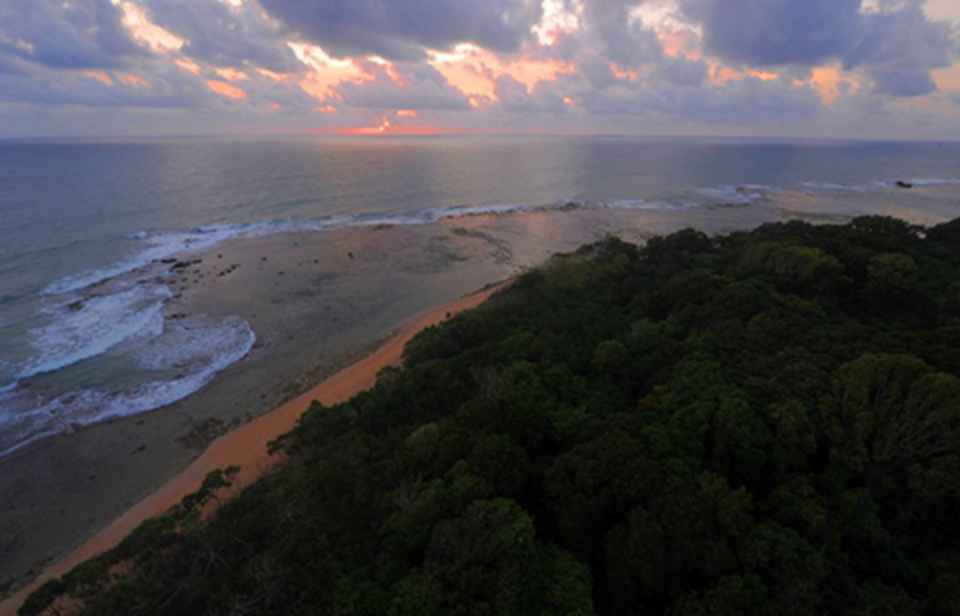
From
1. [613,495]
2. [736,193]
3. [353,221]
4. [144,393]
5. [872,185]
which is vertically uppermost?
[872,185]

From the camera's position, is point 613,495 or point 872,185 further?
point 872,185

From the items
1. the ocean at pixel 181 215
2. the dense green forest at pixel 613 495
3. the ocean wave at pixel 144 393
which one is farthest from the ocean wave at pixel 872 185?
the ocean wave at pixel 144 393

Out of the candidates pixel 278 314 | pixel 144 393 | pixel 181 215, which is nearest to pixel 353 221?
pixel 181 215

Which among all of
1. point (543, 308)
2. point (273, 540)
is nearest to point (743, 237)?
point (543, 308)

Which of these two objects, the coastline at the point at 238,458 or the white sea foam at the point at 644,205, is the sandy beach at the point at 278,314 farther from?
the white sea foam at the point at 644,205

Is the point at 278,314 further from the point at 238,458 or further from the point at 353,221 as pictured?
the point at 353,221

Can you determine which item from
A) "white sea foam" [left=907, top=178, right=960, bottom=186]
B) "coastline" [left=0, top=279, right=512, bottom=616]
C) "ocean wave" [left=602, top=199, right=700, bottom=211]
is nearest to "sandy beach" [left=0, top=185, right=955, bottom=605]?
"coastline" [left=0, top=279, right=512, bottom=616]

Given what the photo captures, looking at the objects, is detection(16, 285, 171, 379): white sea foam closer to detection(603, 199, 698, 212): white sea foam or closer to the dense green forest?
the dense green forest
